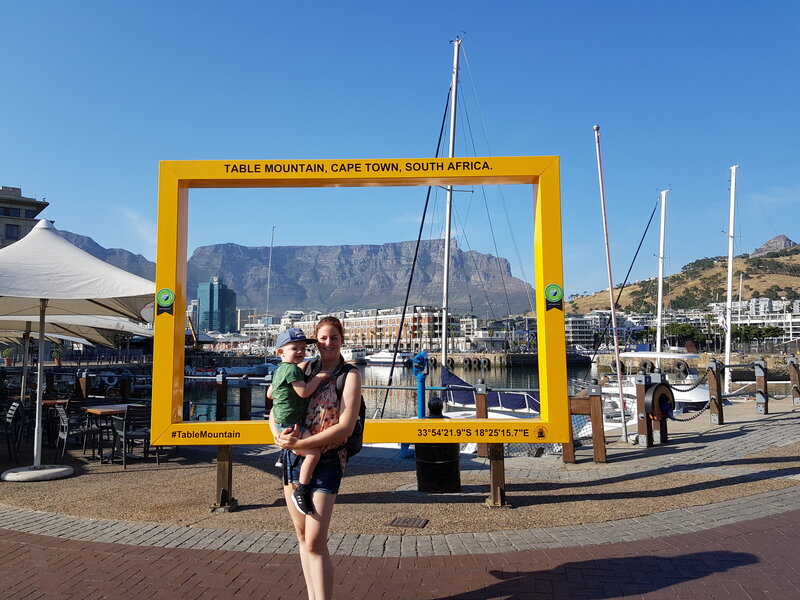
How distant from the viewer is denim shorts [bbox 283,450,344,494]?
3.12 metres

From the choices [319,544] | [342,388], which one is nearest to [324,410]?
[342,388]

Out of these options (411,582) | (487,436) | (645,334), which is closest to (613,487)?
(487,436)

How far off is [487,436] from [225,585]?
2.76 meters

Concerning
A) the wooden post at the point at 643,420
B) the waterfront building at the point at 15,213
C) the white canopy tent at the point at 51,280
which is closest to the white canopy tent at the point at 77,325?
the white canopy tent at the point at 51,280

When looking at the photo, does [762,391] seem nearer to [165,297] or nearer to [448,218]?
[448,218]

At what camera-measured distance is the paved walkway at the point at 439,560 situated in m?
3.86

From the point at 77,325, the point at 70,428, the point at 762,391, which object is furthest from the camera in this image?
the point at 77,325

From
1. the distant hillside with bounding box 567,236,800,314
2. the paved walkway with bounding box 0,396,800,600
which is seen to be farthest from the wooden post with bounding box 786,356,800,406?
the distant hillside with bounding box 567,236,800,314

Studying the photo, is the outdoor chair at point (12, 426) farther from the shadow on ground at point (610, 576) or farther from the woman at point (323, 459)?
the shadow on ground at point (610, 576)

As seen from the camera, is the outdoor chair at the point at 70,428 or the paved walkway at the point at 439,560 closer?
the paved walkway at the point at 439,560

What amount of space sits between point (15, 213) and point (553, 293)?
9169 cm

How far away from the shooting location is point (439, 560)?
445 centimetres

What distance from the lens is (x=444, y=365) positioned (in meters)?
16.7

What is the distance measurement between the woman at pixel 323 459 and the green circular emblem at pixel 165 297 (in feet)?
10.1
